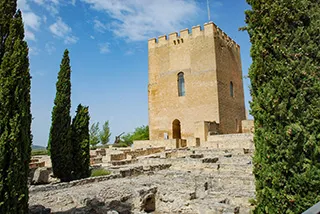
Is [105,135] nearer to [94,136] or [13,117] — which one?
[94,136]

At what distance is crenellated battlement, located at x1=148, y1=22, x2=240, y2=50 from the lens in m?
25.0

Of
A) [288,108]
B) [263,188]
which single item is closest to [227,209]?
[263,188]

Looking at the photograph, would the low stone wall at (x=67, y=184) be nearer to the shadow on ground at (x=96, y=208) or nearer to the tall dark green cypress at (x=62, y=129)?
the shadow on ground at (x=96, y=208)

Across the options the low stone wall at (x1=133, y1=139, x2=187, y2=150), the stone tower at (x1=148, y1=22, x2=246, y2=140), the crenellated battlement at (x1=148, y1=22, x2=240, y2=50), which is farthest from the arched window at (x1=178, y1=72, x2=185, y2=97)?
the low stone wall at (x1=133, y1=139, x2=187, y2=150)

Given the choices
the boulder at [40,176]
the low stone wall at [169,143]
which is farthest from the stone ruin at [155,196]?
the low stone wall at [169,143]

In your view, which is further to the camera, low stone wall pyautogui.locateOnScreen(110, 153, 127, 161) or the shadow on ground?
low stone wall pyautogui.locateOnScreen(110, 153, 127, 161)

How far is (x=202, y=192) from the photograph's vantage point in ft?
20.3

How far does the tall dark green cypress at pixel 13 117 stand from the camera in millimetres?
4555

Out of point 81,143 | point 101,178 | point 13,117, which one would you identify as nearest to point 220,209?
point 13,117

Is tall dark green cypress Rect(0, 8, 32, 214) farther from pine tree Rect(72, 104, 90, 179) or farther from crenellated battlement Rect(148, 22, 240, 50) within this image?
crenellated battlement Rect(148, 22, 240, 50)

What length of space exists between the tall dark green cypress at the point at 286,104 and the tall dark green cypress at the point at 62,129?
8768 millimetres

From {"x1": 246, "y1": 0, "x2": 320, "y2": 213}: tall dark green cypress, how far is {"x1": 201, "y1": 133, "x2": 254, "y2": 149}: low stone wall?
11.6 m

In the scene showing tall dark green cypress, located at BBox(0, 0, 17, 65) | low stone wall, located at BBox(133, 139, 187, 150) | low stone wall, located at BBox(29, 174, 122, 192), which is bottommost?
low stone wall, located at BBox(29, 174, 122, 192)

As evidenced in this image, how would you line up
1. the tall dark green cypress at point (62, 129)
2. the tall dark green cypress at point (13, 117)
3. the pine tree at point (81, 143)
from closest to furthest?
the tall dark green cypress at point (13, 117)
the tall dark green cypress at point (62, 129)
the pine tree at point (81, 143)
